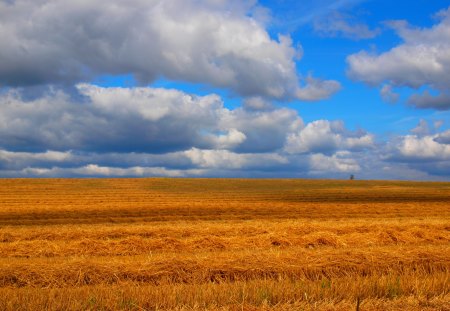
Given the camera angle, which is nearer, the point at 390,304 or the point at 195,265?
the point at 390,304

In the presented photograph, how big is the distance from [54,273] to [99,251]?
407 cm

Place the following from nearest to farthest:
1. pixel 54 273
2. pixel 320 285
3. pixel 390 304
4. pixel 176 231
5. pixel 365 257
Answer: pixel 390 304
pixel 320 285
pixel 54 273
pixel 365 257
pixel 176 231

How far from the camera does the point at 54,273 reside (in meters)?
8.87

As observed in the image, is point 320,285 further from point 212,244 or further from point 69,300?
point 212,244

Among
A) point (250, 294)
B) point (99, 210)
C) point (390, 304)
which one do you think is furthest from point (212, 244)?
point (99, 210)

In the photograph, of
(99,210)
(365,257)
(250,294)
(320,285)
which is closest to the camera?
(250,294)

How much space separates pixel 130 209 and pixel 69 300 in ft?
74.2

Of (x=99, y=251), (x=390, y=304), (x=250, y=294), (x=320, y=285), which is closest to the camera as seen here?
(x=390, y=304)

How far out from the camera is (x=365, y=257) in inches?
401

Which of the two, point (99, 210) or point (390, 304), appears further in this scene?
point (99, 210)

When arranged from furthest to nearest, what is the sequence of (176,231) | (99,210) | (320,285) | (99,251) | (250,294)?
(99,210)
(176,231)
(99,251)
(320,285)
(250,294)

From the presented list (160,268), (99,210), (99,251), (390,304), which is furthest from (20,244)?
(99,210)

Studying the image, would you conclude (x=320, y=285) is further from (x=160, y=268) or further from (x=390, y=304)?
(x=160, y=268)

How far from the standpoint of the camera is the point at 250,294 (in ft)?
23.8
